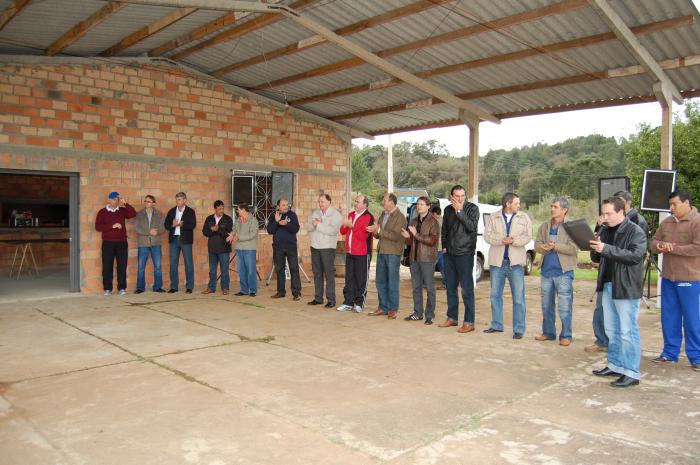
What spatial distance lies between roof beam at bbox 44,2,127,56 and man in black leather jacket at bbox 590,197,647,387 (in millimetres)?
6038

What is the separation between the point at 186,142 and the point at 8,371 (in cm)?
590

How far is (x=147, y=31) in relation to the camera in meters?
8.00

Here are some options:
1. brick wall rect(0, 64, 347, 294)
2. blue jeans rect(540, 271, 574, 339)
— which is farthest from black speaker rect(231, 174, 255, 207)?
blue jeans rect(540, 271, 574, 339)

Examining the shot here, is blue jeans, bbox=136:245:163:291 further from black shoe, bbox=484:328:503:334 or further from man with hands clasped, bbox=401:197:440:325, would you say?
black shoe, bbox=484:328:503:334

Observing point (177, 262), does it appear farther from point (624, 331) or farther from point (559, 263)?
point (624, 331)

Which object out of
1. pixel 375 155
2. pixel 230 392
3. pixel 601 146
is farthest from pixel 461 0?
pixel 375 155

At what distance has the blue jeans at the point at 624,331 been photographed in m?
4.34

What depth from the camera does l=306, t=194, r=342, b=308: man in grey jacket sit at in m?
7.92

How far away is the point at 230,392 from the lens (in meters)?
4.13

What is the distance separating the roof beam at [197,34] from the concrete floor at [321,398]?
4108mm

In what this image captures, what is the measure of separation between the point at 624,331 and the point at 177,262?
6977mm

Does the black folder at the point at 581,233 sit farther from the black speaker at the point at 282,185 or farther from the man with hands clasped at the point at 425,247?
the black speaker at the point at 282,185

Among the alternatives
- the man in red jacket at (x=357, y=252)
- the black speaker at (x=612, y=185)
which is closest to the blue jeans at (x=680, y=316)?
the black speaker at (x=612, y=185)

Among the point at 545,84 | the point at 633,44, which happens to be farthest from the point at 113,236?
the point at 633,44
